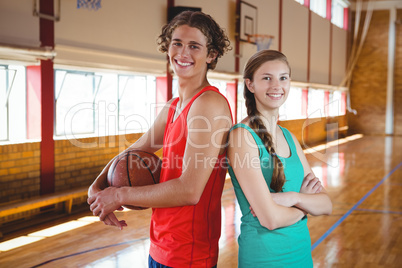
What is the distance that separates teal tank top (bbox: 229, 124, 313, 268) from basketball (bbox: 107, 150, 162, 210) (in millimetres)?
341

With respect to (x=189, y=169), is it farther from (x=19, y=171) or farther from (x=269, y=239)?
(x=19, y=171)

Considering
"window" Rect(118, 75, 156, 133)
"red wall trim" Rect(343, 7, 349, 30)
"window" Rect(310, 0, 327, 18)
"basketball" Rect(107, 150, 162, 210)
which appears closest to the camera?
"basketball" Rect(107, 150, 162, 210)

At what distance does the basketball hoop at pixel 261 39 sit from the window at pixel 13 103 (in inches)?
231

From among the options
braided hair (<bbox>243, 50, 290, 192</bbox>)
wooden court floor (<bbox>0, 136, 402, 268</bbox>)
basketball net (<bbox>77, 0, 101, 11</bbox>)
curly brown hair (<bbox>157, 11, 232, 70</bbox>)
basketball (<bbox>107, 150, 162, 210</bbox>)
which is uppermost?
basketball net (<bbox>77, 0, 101, 11</bbox>)

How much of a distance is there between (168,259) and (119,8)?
17.7 ft

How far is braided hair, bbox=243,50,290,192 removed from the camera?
1.47 m

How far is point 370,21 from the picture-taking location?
1745cm

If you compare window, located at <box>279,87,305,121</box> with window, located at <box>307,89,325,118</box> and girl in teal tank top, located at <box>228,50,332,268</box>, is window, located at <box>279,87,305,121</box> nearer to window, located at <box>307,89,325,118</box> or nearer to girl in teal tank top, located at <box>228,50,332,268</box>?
window, located at <box>307,89,325,118</box>

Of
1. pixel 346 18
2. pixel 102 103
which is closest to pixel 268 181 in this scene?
pixel 102 103

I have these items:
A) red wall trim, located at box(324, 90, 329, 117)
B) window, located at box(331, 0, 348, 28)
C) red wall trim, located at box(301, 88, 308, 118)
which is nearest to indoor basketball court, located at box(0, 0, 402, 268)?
red wall trim, located at box(301, 88, 308, 118)

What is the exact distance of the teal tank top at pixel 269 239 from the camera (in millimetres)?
1434

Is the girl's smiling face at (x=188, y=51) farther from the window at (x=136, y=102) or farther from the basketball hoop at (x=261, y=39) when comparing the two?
the basketball hoop at (x=261, y=39)

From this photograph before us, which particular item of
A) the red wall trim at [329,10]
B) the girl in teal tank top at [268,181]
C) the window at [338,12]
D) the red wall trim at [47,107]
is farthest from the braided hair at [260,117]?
the window at [338,12]

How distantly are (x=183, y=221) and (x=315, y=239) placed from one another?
130 inches
